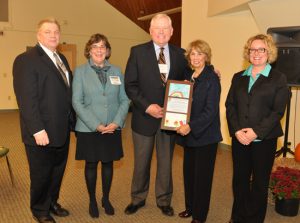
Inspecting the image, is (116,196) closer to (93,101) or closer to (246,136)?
(93,101)

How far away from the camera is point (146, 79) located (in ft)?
9.76

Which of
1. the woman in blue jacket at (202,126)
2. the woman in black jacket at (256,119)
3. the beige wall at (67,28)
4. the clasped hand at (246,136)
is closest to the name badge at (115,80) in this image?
the woman in blue jacket at (202,126)

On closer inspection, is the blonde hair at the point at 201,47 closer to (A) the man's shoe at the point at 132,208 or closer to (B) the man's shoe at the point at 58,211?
(A) the man's shoe at the point at 132,208

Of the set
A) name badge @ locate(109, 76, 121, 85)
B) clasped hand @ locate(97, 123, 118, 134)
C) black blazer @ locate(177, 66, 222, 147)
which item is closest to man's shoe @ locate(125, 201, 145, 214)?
clasped hand @ locate(97, 123, 118, 134)

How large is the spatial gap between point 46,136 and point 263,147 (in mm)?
1716

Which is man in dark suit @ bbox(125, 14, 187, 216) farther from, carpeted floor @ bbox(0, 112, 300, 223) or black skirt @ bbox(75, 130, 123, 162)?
carpeted floor @ bbox(0, 112, 300, 223)

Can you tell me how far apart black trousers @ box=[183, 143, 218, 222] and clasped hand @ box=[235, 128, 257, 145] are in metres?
0.26

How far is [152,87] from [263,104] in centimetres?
95

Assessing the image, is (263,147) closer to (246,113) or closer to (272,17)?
(246,113)

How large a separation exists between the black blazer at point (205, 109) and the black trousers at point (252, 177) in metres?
0.23

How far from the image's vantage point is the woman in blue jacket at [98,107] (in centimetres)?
291

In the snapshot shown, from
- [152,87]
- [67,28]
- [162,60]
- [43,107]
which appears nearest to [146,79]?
[152,87]

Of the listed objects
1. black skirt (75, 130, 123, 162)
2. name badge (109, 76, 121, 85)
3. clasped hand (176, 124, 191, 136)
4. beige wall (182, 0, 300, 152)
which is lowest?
black skirt (75, 130, 123, 162)

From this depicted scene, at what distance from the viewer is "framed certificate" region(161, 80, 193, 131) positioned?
2754mm
